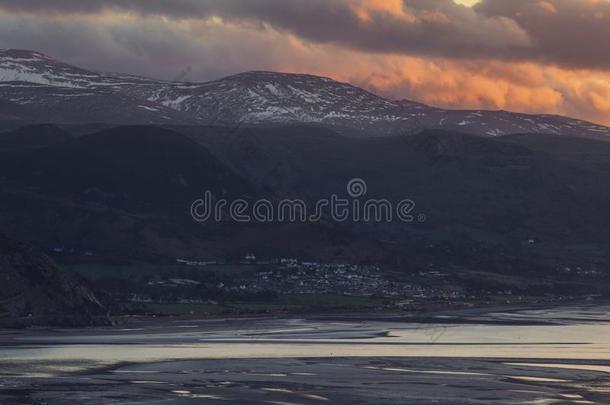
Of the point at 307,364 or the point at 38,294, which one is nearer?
the point at 307,364

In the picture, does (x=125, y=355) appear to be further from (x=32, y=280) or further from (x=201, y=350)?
(x=32, y=280)

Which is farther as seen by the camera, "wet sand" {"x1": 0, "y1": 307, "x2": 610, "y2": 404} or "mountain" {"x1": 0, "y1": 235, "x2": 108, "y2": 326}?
"mountain" {"x1": 0, "y1": 235, "x2": 108, "y2": 326}

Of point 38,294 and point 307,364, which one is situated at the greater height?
point 38,294

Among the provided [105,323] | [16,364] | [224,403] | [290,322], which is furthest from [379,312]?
[224,403]

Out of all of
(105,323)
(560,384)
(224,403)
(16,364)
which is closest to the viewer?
(224,403)
